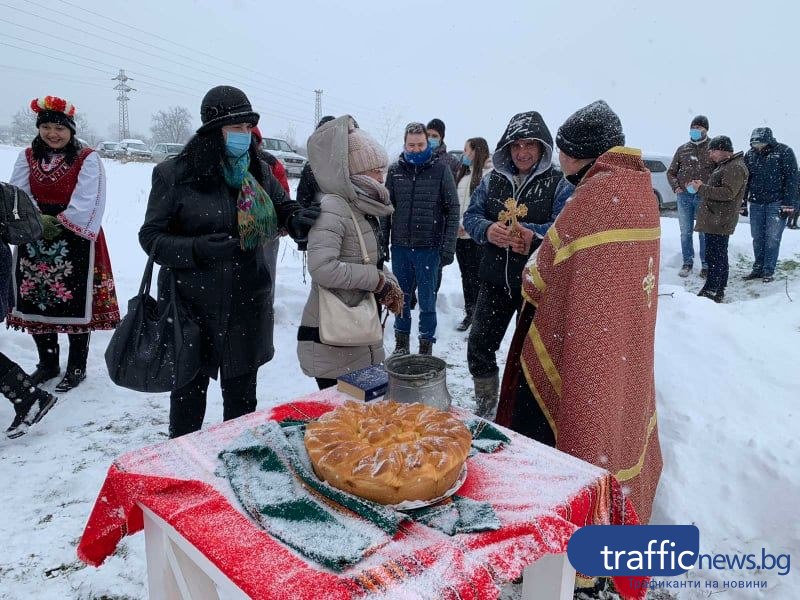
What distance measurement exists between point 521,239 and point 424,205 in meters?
1.82

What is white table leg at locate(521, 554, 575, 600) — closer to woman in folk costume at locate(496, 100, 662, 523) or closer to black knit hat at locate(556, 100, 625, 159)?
woman in folk costume at locate(496, 100, 662, 523)

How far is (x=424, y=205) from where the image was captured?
15.7 ft

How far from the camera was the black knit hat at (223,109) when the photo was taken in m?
2.45

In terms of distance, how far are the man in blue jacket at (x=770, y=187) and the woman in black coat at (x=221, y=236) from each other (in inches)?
285

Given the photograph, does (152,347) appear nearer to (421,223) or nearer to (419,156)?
(421,223)

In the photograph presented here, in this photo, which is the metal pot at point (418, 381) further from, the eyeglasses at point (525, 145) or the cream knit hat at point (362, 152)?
the eyeglasses at point (525, 145)

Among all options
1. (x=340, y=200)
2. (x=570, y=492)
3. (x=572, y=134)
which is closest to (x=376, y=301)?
(x=340, y=200)

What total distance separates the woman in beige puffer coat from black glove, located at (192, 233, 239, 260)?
1.32 feet

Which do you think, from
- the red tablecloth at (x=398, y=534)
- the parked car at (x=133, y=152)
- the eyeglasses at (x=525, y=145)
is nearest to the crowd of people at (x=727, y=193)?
the eyeglasses at (x=525, y=145)

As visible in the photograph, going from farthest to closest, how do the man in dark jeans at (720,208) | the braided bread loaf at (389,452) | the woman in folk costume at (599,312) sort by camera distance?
1. the man in dark jeans at (720,208)
2. the woman in folk costume at (599,312)
3. the braided bread loaf at (389,452)

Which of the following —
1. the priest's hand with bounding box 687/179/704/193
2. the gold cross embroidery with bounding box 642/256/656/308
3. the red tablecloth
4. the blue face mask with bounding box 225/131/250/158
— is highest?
the priest's hand with bounding box 687/179/704/193

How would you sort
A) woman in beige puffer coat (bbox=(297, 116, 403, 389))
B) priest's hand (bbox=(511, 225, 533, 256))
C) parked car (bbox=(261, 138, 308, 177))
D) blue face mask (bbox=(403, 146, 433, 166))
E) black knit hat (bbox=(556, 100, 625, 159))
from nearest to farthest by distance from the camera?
1. black knit hat (bbox=(556, 100, 625, 159))
2. woman in beige puffer coat (bbox=(297, 116, 403, 389))
3. priest's hand (bbox=(511, 225, 533, 256))
4. blue face mask (bbox=(403, 146, 433, 166))
5. parked car (bbox=(261, 138, 308, 177))

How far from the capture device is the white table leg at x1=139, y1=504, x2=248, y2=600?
4.52 feet

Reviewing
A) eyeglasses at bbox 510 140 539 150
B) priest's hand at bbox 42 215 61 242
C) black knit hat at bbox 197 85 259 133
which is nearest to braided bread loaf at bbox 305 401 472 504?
black knit hat at bbox 197 85 259 133
